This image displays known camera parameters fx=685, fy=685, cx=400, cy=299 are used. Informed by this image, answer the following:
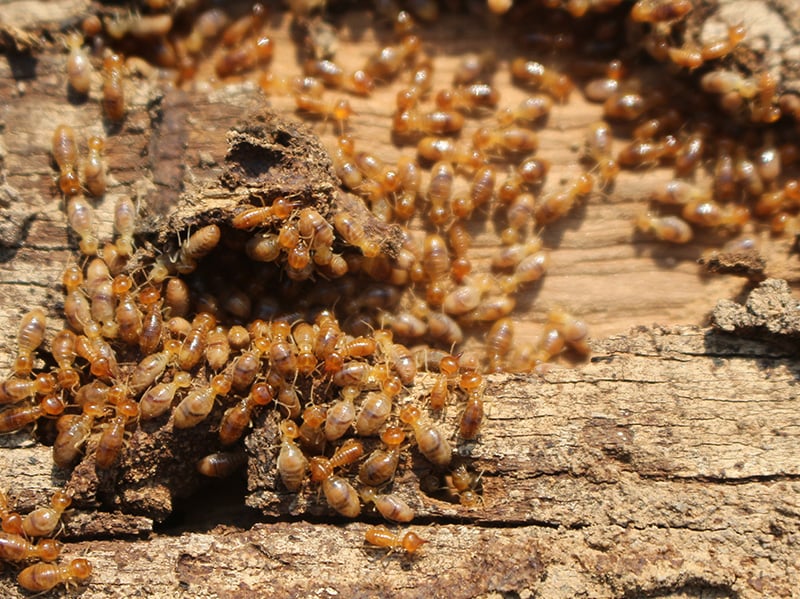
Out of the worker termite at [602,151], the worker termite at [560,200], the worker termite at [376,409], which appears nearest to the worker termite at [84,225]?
the worker termite at [376,409]

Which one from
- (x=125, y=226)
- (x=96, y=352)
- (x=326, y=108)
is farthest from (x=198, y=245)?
(x=326, y=108)

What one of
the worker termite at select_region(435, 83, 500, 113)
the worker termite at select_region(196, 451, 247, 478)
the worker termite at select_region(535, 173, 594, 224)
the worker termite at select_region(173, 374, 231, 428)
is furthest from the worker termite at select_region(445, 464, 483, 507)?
the worker termite at select_region(435, 83, 500, 113)

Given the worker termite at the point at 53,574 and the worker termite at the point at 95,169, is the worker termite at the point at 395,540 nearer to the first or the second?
the worker termite at the point at 53,574

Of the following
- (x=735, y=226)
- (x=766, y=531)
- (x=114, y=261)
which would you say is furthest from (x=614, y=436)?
(x=114, y=261)

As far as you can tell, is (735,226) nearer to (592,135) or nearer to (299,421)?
(592,135)

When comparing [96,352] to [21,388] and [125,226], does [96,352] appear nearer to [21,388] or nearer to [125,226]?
[21,388]

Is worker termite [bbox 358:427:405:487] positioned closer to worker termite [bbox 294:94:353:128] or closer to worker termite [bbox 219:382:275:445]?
worker termite [bbox 219:382:275:445]
